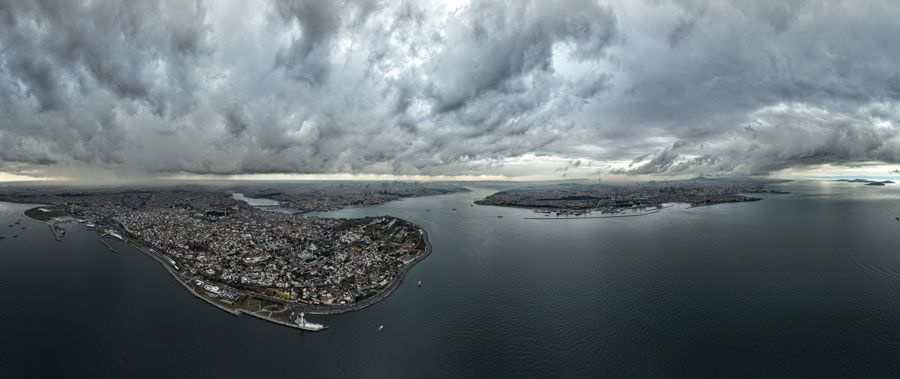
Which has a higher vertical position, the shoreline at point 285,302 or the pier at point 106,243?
the pier at point 106,243

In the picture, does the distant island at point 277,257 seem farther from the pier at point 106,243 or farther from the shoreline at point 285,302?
the pier at point 106,243

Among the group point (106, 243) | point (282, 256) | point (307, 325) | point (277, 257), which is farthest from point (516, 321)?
point (106, 243)

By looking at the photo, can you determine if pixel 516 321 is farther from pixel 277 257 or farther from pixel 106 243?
pixel 106 243

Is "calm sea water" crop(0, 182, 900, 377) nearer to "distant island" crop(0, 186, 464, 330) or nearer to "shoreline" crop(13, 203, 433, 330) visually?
"shoreline" crop(13, 203, 433, 330)

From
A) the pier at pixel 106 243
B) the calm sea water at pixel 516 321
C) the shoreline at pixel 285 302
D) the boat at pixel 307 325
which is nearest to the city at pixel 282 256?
the shoreline at pixel 285 302

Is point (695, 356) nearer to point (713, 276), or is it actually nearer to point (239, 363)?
point (713, 276)

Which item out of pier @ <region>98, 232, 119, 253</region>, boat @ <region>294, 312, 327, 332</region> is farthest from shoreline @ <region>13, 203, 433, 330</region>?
pier @ <region>98, 232, 119, 253</region>
